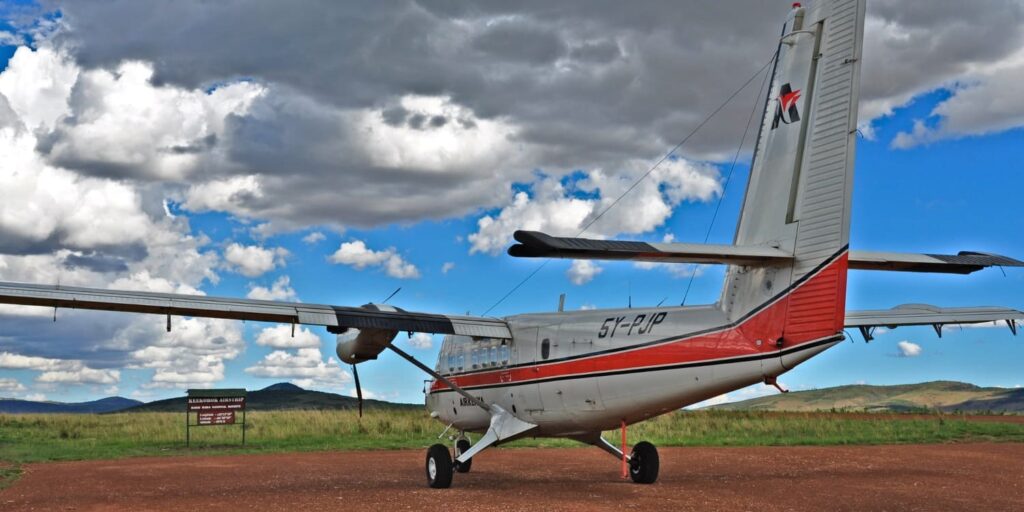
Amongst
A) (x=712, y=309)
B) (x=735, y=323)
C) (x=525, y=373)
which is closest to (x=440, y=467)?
(x=525, y=373)

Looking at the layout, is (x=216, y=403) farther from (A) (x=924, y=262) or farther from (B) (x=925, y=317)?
(A) (x=924, y=262)

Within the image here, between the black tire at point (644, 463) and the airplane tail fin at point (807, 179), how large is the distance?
16.7 ft

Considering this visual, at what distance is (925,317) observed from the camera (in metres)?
21.1

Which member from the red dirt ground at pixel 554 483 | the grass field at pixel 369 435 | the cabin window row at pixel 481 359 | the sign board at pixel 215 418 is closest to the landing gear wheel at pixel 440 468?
the red dirt ground at pixel 554 483

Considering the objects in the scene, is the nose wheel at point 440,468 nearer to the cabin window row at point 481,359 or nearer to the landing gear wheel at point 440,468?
the landing gear wheel at point 440,468

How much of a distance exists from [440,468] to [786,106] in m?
9.84

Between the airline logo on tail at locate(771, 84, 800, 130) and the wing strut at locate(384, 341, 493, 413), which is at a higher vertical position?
the airline logo on tail at locate(771, 84, 800, 130)

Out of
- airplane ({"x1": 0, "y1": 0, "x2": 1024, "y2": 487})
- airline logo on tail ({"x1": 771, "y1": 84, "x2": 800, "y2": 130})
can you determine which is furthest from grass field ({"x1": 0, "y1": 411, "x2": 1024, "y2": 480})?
airline logo on tail ({"x1": 771, "y1": 84, "x2": 800, "y2": 130})

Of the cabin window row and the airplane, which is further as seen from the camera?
the cabin window row

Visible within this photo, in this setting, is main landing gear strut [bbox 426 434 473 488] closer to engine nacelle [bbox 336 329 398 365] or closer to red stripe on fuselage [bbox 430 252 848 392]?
engine nacelle [bbox 336 329 398 365]

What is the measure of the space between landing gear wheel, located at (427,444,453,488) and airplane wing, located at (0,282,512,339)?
2.54 meters

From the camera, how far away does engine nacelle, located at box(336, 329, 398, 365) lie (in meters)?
19.6

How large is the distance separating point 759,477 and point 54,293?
15180 mm

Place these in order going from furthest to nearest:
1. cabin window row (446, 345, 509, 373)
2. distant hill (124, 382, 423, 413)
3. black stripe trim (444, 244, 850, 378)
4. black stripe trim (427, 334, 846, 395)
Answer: distant hill (124, 382, 423, 413) < cabin window row (446, 345, 509, 373) < black stripe trim (444, 244, 850, 378) < black stripe trim (427, 334, 846, 395)
